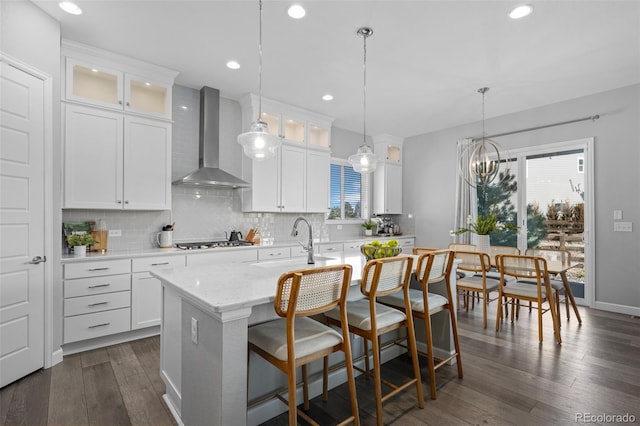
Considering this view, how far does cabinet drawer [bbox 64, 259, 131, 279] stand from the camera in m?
2.92

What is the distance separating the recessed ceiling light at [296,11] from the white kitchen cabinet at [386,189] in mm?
4002

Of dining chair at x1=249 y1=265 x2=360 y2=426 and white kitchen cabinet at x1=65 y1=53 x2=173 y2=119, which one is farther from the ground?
white kitchen cabinet at x1=65 y1=53 x2=173 y2=119

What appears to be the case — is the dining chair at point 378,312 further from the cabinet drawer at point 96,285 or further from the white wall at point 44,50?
the white wall at point 44,50

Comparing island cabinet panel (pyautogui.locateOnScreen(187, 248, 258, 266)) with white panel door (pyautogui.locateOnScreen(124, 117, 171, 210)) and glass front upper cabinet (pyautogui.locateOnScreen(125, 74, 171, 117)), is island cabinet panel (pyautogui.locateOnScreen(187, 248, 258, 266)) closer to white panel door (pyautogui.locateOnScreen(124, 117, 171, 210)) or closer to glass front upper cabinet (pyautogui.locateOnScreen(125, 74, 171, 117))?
white panel door (pyautogui.locateOnScreen(124, 117, 171, 210))

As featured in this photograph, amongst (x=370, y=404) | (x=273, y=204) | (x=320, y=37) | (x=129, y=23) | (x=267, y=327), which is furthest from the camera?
(x=273, y=204)

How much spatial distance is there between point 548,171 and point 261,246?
439 centimetres

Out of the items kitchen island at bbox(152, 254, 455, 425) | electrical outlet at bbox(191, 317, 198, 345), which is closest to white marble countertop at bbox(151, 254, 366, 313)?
kitchen island at bbox(152, 254, 455, 425)

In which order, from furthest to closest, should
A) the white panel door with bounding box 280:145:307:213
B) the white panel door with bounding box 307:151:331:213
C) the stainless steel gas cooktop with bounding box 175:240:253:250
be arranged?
the white panel door with bounding box 307:151:331:213 → the white panel door with bounding box 280:145:307:213 → the stainless steel gas cooktop with bounding box 175:240:253:250

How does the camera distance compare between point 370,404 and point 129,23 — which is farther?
point 129,23

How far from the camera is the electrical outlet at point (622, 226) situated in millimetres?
4141

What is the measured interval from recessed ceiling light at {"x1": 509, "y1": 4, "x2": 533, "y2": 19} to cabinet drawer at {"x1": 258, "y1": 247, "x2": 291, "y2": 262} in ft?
11.3

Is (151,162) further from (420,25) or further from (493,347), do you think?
(493,347)

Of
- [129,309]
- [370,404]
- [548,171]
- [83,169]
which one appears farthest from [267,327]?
[548,171]

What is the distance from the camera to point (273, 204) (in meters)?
4.64
